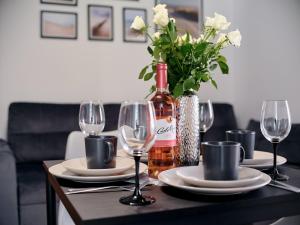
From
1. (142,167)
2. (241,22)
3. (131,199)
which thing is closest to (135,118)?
(131,199)

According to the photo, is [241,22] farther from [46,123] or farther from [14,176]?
[14,176]

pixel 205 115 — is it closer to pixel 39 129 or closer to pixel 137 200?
pixel 137 200

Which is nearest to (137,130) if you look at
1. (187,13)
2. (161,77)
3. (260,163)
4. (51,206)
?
(161,77)

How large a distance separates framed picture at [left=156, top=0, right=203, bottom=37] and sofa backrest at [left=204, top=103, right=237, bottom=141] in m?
0.71

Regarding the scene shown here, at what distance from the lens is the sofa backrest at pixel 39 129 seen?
268 cm

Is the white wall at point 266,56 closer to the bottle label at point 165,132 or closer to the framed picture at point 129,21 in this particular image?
the framed picture at point 129,21

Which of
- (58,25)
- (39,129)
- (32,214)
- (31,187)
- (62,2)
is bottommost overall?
(32,214)

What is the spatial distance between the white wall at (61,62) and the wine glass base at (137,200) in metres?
2.31

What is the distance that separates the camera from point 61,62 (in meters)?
3.07

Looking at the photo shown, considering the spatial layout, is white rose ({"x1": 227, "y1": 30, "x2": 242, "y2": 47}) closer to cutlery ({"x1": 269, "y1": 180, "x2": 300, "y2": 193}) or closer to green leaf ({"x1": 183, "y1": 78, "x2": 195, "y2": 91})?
green leaf ({"x1": 183, "y1": 78, "x2": 195, "y2": 91})

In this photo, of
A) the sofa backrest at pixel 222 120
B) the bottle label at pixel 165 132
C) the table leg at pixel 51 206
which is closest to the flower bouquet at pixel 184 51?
the bottle label at pixel 165 132

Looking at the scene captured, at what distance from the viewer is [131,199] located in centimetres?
86

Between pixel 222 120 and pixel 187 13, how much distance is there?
3.29 ft

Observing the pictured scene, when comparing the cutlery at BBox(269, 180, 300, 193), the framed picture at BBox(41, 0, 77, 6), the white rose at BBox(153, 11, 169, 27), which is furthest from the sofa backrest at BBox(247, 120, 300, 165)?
the framed picture at BBox(41, 0, 77, 6)
